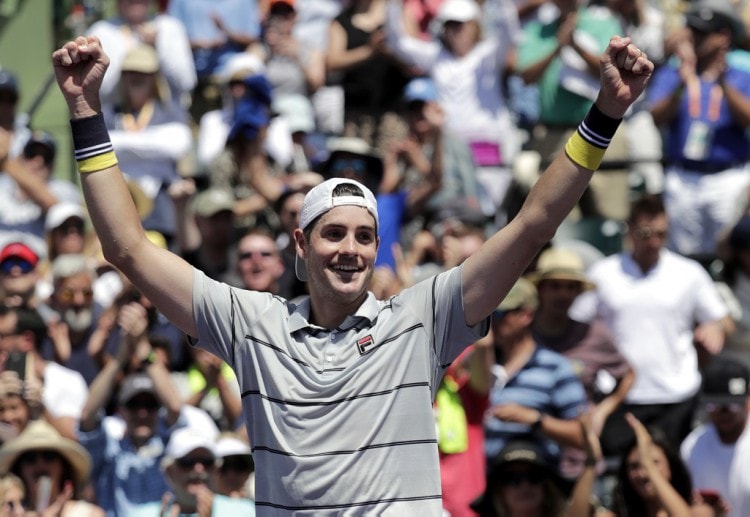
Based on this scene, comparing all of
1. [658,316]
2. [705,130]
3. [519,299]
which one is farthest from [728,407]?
[705,130]

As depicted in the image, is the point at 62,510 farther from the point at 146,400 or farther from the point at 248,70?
the point at 248,70

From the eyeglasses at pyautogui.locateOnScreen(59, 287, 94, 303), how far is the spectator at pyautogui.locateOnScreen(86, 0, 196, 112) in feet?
7.42

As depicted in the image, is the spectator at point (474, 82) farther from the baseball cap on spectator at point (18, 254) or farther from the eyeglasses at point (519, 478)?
the eyeglasses at point (519, 478)

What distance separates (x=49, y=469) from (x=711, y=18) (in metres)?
5.58

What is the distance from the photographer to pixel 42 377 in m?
8.41

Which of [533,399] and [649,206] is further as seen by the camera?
[649,206]

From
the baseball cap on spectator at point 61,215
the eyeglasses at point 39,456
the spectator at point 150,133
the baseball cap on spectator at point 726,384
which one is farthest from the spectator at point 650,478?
the baseball cap on spectator at point 61,215

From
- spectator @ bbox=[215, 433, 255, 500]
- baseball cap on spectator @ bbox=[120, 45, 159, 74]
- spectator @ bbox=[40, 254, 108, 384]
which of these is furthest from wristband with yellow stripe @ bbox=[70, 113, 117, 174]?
baseball cap on spectator @ bbox=[120, 45, 159, 74]

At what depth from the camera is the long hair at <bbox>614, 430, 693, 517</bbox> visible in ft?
24.8

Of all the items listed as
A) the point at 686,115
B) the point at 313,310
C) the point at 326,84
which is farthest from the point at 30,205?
the point at 313,310

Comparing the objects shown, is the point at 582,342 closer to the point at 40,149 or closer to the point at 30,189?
the point at 30,189

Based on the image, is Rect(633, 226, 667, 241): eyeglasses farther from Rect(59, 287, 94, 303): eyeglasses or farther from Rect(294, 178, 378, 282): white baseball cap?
Rect(294, 178, 378, 282): white baseball cap

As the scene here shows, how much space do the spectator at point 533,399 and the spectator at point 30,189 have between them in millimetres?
3850

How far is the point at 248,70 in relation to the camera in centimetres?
1075
